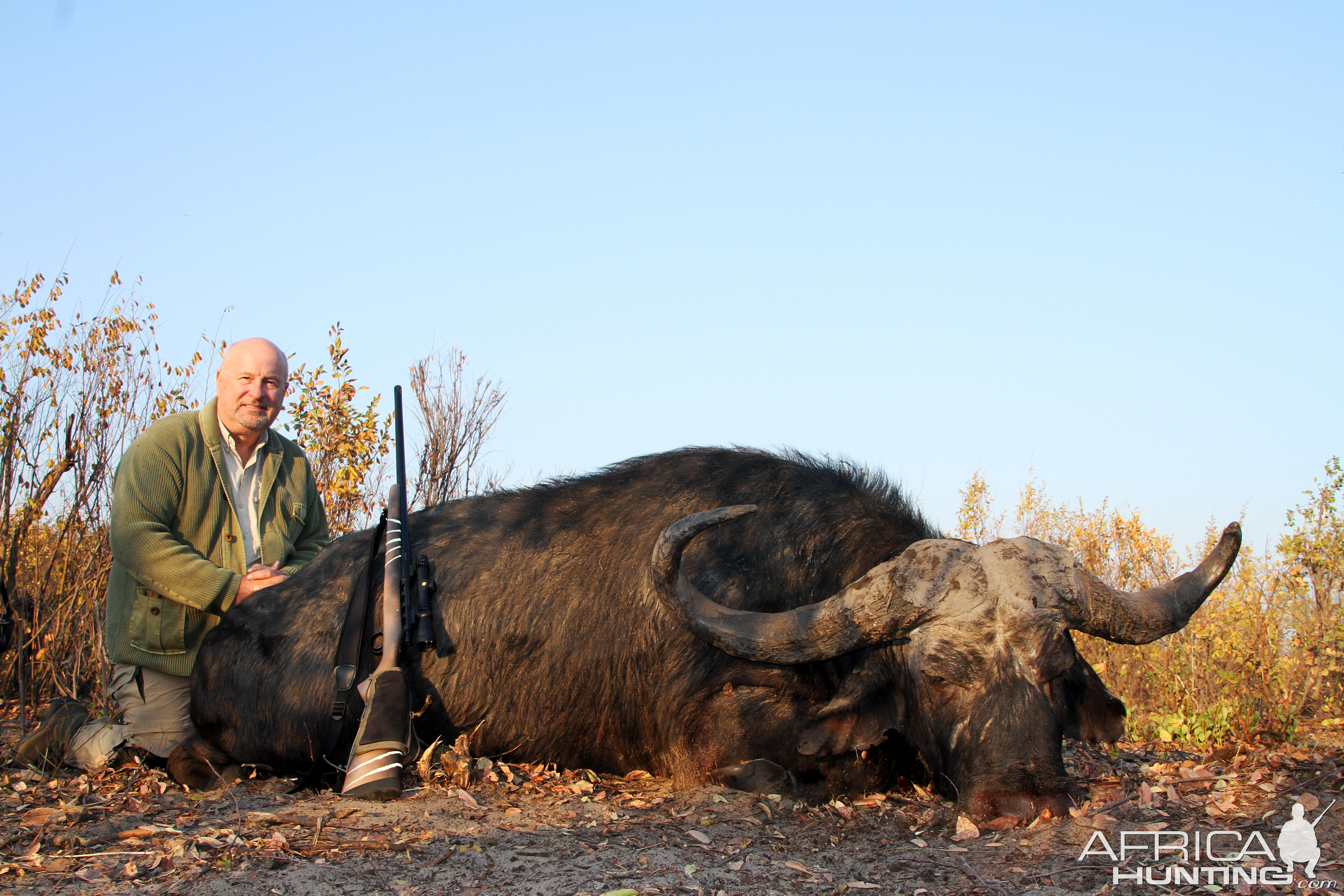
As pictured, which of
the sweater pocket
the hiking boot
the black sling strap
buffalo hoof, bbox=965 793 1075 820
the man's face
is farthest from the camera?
the man's face

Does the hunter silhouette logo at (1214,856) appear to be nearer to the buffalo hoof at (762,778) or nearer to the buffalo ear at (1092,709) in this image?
the buffalo ear at (1092,709)

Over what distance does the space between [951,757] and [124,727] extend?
14.5 feet

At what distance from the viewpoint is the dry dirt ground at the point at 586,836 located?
11.4 ft

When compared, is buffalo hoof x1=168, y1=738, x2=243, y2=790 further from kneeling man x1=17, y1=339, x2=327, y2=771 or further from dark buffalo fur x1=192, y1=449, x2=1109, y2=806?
kneeling man x1=17, y1=339, x2=327, y2=771

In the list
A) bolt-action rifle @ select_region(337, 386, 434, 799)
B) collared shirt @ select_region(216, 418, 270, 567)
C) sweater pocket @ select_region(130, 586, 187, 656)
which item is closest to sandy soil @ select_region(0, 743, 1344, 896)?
bolt-action rifle @ select_region(337, 386, 434, 799)

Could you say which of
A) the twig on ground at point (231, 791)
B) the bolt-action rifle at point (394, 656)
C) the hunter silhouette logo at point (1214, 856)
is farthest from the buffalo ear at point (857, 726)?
the twig on ground at point (231, 791)

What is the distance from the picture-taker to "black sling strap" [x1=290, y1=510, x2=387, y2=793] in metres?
5.03

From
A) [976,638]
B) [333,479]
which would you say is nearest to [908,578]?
[976,638]

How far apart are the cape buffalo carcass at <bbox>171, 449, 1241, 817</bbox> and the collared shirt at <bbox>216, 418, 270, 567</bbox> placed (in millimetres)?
532

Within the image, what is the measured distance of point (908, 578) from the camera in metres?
4.37

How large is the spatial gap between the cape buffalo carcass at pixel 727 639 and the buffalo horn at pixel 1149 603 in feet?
0.04

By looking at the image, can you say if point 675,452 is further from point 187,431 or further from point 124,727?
point 124,727

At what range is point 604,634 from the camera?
528 cm

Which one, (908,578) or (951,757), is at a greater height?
(908,578)
